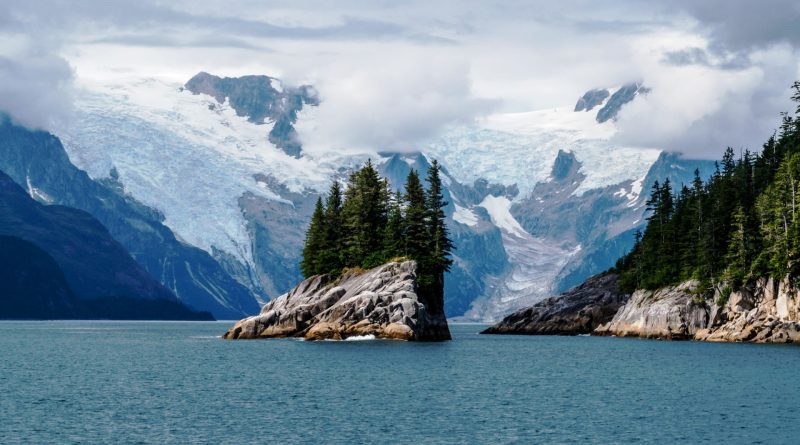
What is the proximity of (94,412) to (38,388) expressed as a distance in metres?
18.1

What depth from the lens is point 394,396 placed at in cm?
9356

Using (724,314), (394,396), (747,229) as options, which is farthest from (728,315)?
(394,396)

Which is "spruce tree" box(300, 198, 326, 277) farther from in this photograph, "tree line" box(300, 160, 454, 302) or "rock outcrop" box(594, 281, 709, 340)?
"rock outcrop" box(594, 281, 709, 340)

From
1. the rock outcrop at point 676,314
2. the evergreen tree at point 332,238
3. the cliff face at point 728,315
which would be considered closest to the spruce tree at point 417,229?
the evergreen tree at point 332,238

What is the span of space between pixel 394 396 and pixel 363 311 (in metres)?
63.7

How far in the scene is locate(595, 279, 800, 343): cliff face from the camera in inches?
6260

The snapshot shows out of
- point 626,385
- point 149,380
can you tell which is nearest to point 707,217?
point 626,385

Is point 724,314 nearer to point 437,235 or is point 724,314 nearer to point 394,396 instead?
point 437,235

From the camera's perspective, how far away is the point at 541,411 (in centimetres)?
8481

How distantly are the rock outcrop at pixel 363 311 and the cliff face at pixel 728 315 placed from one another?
36.5m

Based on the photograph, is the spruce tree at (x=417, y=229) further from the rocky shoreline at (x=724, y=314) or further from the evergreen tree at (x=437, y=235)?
the rocky shoreline at (x=724, y=314)

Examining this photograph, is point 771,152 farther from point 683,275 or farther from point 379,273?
point 379,273

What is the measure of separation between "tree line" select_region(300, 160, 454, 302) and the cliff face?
37.3 m

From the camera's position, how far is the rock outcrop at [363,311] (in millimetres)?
156375
